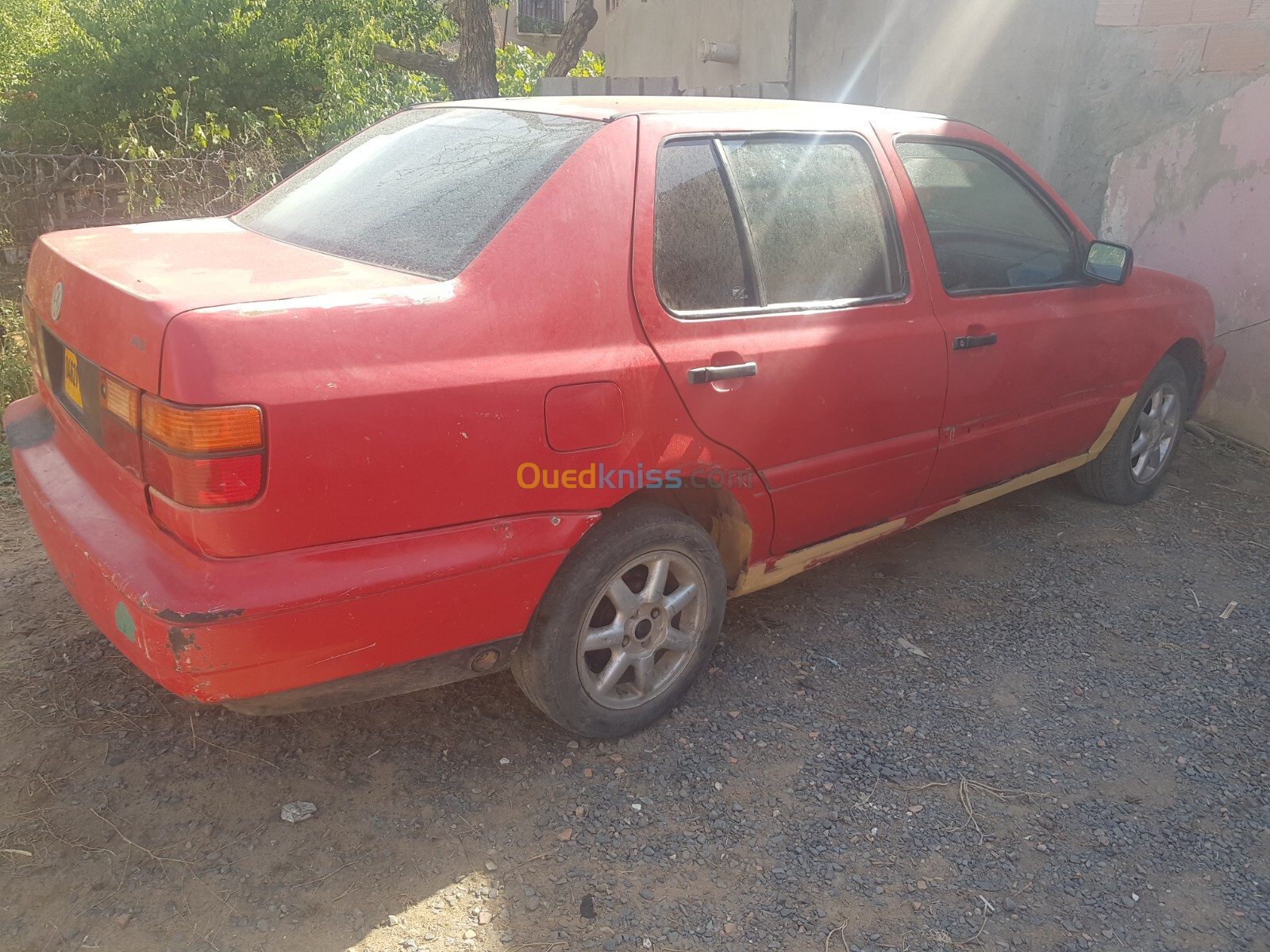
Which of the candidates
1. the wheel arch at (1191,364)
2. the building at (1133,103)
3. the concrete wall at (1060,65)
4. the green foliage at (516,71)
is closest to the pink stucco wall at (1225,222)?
the building at (1133,103)

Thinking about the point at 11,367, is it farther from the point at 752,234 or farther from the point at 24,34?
the point at 24,34

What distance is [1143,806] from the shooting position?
2.64m

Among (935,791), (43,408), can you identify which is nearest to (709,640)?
(935,791)

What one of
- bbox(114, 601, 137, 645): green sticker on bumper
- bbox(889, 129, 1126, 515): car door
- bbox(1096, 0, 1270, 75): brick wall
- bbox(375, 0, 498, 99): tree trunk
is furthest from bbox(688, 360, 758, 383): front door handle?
bbox(375, 0, 498, 99): tree trunk

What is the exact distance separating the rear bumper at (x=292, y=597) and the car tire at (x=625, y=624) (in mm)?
118

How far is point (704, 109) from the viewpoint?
2.81m

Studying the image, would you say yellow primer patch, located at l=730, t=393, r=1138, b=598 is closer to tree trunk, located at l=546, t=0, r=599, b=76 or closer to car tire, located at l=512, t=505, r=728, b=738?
car tire, located at l=512, t=505, r=728, b=738

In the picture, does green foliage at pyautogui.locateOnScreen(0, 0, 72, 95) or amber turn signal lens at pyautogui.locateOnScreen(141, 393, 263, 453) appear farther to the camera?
green foliage at pyautogui.locateOnScreen(0, 0, 72, 95)

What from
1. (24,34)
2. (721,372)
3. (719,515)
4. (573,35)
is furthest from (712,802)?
(24,34)

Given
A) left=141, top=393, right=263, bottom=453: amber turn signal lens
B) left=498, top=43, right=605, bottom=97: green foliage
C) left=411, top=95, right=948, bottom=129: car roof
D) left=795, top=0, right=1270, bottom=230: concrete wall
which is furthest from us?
left=498, top=43, right=605, bottom=97: green foliage

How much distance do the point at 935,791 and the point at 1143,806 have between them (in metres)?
0.57

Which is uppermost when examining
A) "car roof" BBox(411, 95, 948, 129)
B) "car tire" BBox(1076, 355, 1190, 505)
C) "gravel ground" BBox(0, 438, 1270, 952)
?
"car roof" BBox(411, 95, 948, 129)

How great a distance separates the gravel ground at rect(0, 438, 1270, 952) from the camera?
86.7 inches

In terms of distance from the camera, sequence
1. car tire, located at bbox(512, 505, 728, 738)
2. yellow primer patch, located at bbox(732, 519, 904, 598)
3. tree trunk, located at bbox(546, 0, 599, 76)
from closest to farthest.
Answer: car tire, located at bbox(512, 505, 728, 738), yellow primer patch, located at bbox(732, 519, 904, 598), tree trunk, located at bbox(546, 0, 599, 76)
